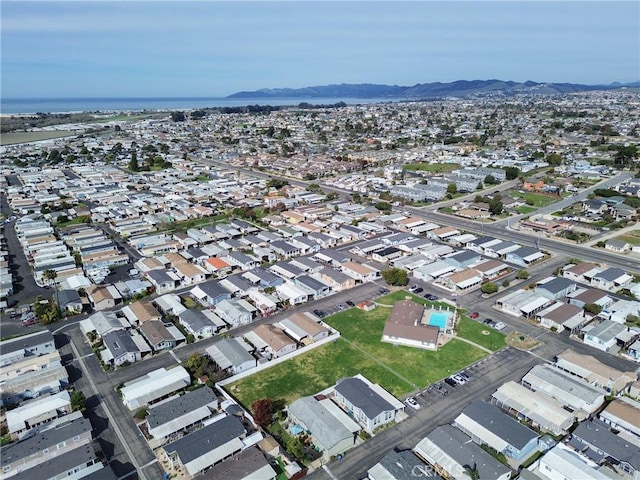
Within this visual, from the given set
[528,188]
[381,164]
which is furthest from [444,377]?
[381,164]

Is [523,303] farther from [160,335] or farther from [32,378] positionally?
[32,378]

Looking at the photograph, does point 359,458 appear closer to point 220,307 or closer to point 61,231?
point 220,307

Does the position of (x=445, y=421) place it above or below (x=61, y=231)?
below

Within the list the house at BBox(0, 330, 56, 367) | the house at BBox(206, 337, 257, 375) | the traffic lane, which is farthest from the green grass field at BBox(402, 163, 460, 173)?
the house at BBox(0, 330, 56, 367)

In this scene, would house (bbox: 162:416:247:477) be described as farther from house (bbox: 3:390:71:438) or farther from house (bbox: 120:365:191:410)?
house (bbox: 3:390:71:438)

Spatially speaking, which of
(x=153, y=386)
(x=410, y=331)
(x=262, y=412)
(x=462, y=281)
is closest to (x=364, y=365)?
(x=410, y=331)

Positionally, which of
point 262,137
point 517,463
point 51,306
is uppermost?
point 262,137

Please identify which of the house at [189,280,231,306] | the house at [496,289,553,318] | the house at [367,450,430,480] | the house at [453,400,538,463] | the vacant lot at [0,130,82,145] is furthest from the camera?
the vacant lot at [0,130,82,145]

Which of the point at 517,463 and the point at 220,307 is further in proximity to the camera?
the point at 220,307
